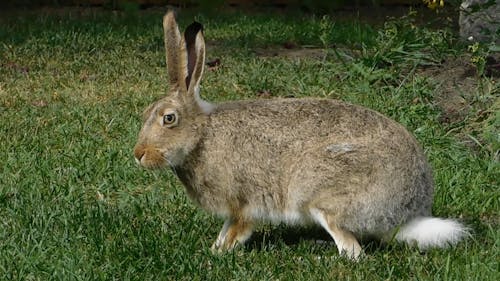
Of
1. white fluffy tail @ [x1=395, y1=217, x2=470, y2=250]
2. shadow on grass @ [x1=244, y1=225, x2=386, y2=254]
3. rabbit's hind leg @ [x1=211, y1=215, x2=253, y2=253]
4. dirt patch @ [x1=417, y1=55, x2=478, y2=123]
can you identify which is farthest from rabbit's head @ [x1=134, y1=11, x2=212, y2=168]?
dirt patch @ [x1=417, y1=55, x2=478, y2=123]

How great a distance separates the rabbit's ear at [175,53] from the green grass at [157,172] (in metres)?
0.67

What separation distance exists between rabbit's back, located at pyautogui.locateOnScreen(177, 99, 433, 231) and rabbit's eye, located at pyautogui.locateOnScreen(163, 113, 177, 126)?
6.1 inches

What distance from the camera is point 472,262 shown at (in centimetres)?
408

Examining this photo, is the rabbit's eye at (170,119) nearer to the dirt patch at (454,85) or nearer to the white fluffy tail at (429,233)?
the white fluffy tail at (429,233)

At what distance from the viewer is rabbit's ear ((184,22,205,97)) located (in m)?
4.30

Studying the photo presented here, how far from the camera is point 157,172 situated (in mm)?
5422

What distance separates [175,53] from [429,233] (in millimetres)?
1300

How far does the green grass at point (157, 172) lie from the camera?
4074mm

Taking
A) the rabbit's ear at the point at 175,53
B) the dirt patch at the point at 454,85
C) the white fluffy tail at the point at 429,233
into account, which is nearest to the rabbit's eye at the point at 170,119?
the rabbit's ear at the point at 175,53

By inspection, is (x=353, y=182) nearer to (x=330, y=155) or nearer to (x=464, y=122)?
(x=330, y=155)

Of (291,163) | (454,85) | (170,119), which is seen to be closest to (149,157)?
(170,119)

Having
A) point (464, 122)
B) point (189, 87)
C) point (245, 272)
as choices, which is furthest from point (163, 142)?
point (464, 122)

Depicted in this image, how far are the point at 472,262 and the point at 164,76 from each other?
13.7 ft

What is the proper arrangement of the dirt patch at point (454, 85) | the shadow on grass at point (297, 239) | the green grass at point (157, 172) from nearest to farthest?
1. the green grass at point (157, 172)
2. the shadow on grass at point (297, 239)
3. the dirt patch at point (454, 85)
